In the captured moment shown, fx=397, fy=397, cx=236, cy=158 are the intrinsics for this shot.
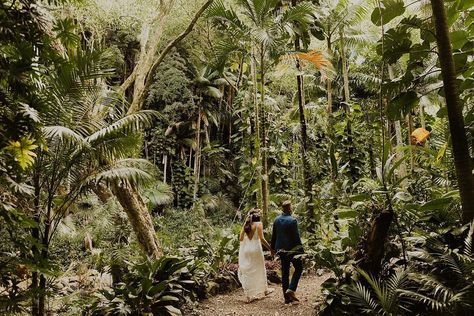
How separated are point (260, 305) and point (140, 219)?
2929 mm

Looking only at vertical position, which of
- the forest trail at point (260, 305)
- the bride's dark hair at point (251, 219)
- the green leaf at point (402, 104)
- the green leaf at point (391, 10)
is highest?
the green leaf at point (391, 10)

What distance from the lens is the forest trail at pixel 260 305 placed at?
570 centimetres

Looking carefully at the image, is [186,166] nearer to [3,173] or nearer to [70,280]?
[70,280]

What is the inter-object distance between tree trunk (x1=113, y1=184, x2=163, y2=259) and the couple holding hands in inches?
83.4

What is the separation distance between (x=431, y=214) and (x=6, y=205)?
4.58m

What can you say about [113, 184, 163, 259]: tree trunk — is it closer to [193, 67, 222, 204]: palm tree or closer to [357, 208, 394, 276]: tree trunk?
[357, 208, 394, 276]: tree trunk

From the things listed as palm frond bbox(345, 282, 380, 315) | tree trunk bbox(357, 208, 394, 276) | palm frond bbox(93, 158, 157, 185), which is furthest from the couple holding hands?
palm frond bbox(93, 158, 157, 185)

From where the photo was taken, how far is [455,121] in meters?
3.75

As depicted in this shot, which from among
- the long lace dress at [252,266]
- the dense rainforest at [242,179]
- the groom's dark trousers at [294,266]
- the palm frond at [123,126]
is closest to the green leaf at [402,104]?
the dense rainforest at [242,179]

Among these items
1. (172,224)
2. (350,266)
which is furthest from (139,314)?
(172,224)

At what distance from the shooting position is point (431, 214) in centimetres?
492

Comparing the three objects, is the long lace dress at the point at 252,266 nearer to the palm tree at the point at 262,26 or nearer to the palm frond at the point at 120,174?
the palm frond at the point at 120,174

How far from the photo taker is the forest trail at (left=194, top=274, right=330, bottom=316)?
5.70 meters

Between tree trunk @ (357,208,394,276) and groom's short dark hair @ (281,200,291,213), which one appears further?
groom's short dark hair @ (281,200,291,213)
